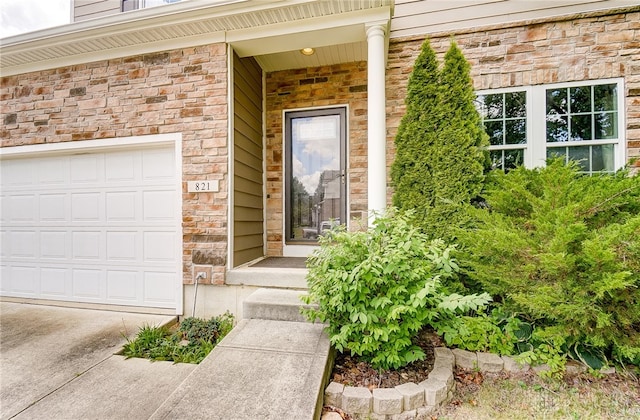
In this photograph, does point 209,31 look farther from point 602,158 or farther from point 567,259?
point 602,158

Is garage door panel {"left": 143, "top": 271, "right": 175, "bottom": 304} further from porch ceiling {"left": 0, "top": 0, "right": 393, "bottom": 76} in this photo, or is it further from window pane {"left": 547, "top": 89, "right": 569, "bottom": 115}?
window pane {"left": 547, "top": 89, "right": 569, "bottom": 115}

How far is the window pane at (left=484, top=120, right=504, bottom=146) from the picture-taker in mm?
3576

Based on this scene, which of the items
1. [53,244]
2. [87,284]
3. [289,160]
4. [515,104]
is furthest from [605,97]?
[53,244]

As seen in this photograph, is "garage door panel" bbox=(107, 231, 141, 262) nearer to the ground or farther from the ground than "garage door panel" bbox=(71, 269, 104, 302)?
farther from the ground

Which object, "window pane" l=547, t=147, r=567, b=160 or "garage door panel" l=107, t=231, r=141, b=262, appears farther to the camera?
"garage door panel" l=107, t=231, r=141, b=262

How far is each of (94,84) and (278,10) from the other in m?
2.58

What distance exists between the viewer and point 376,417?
1.86 m

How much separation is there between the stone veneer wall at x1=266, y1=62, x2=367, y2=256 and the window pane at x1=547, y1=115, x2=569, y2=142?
2130 millimetres

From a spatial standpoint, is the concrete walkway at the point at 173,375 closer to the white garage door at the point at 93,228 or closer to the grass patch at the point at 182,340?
the grass patch at the point at 182,340

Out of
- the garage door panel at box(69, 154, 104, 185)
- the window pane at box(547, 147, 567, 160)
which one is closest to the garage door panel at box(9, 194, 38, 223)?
the garage door panel at box(69, 154, 104, 185)

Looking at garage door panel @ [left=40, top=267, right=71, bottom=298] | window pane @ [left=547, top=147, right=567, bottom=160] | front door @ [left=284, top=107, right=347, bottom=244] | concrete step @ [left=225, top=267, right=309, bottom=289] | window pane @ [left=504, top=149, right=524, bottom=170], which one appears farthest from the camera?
front door @ [left=284, top=107, right=347, bottom=244]

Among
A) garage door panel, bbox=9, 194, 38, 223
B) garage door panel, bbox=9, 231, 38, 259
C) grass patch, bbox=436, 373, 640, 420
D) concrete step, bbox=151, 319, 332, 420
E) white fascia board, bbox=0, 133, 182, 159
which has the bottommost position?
grass patch, bbox=436, 373, 640, 420

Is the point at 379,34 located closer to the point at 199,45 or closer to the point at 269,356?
the point at 199,45

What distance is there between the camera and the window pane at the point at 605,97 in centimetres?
332
